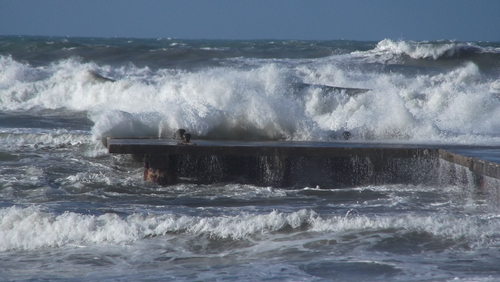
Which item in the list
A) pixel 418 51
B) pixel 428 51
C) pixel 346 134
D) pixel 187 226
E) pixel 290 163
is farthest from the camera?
pixel 418 51

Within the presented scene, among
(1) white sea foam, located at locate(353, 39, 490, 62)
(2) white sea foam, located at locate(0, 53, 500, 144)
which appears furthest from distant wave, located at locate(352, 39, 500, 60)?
(2) white sea foam, located at locate(0, 53, 500, 144)

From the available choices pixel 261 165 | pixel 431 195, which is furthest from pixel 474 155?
pixel 261 165

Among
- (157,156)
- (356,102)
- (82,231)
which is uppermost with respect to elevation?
(356,102)

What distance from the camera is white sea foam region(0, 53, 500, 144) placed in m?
11.5

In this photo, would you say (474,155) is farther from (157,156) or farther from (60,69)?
(60,69)

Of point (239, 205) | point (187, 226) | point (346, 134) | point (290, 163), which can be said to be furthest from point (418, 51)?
point (187, 226)

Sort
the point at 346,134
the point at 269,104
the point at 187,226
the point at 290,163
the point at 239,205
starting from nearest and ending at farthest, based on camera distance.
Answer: the point at 187,226 → the point at 239,205 → the point at 290,163 → the point at 346,134 → the point at 269,104

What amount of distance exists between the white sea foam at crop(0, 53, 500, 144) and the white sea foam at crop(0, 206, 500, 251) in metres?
4.04

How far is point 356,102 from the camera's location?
1466 centimetres

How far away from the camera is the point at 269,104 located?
11828mm

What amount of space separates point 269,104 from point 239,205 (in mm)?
3974

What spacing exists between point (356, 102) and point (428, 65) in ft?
47.6

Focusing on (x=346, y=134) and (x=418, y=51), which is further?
(x=418, y=51)

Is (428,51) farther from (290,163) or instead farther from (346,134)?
(290,163)
